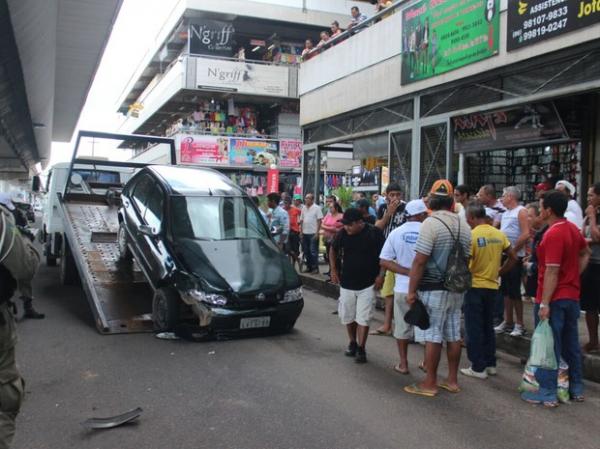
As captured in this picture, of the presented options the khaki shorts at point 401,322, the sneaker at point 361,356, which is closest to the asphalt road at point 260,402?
the sneaker at point 361,356

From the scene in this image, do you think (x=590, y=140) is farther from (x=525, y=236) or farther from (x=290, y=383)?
(x=290, y=383)

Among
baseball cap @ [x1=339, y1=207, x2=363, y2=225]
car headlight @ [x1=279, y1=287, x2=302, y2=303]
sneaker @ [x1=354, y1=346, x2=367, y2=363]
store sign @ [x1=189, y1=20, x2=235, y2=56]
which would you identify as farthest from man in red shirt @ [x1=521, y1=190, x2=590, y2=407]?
store sign @ [x1=189, y1=20, x2=235, y2=56]

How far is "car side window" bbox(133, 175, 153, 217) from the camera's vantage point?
8609 millimetres

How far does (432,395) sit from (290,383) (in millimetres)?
1326

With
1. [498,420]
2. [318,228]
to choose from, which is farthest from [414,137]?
[498,420]

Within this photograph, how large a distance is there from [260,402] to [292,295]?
2525 millimetres

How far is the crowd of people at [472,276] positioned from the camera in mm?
5027

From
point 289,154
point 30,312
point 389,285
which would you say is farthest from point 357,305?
point 289,154

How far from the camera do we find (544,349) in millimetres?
4852

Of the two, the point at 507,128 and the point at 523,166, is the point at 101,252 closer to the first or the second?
the point at 507,128

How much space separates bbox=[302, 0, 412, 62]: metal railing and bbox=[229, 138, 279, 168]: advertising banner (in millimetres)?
15412

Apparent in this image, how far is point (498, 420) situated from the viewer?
4621 millimetres

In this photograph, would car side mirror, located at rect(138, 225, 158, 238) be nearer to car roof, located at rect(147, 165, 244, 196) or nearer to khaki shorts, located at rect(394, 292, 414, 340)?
car roof, located at rect(147, 165, 244, 196)

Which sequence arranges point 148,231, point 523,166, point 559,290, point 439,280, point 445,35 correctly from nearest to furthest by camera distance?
point 559,290, point 439,280, point 148,231, point 445,35, point 523,166
